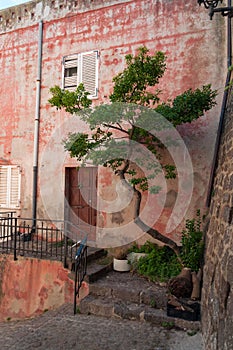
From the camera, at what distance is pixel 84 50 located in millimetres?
8602

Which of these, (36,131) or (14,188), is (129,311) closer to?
(14,188)

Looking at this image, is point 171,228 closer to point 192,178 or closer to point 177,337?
point 192,178

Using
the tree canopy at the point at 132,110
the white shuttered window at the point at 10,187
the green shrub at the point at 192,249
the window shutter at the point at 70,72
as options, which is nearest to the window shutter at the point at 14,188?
the white shuttered window at the point at 10,187

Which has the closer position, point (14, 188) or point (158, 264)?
point (158, 264)

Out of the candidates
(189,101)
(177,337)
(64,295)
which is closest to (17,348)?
(64,295)

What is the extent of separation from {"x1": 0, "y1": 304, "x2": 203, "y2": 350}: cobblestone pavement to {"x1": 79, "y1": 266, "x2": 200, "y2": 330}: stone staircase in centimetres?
13

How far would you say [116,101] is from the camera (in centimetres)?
607

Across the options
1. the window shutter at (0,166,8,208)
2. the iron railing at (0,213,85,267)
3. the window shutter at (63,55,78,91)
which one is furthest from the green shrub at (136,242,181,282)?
the window shutter at (63,55,78,91)

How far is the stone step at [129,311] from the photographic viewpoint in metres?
4.88

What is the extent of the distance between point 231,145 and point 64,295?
433cm

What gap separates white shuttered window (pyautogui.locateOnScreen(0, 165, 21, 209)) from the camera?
9258 millimetres

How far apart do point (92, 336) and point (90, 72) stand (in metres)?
6.46

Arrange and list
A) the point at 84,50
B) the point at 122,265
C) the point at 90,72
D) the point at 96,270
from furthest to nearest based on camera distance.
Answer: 1. the point at 84,50
2. the point at 90,72
3. the point at 122,265
4. the point at 96,270

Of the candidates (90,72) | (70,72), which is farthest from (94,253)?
(70,72)
